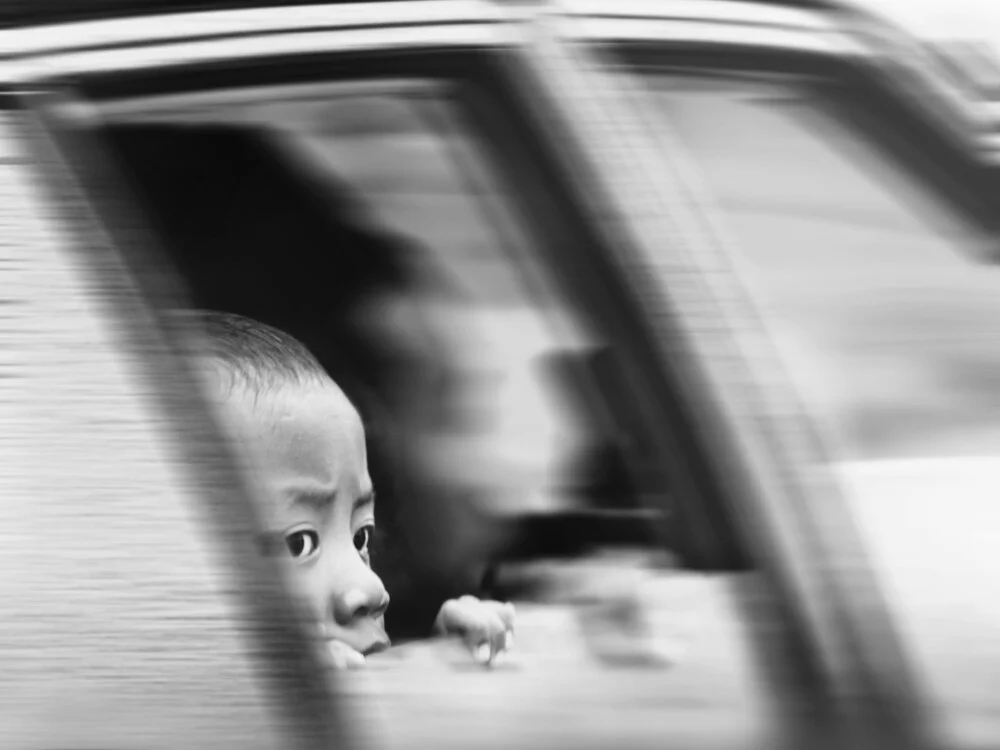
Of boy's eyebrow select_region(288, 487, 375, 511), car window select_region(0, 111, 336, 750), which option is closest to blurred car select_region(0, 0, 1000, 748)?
car window select_region(0, 111, 336, 750)

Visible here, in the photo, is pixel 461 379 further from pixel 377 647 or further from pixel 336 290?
pixel 377 647

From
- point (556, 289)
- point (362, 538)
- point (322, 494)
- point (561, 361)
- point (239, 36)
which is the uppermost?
point (239, 36)

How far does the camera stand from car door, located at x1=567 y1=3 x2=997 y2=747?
1646mm

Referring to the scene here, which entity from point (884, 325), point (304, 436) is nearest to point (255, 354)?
point (304, 436)

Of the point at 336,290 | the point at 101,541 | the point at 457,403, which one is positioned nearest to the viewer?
the point at 101,541

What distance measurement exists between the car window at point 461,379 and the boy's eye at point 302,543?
243 mm

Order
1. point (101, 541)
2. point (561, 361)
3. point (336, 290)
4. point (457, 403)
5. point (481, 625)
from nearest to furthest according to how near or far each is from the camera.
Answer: point (101, 541)
point (481, 625)
point (561, 361)
point (457, 403)
point (336, 290)

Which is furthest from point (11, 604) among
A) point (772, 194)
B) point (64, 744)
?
point (772, 194)

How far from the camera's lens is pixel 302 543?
72.5 inches

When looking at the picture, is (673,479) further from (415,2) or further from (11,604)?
(11,604)

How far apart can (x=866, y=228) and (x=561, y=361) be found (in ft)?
1.33

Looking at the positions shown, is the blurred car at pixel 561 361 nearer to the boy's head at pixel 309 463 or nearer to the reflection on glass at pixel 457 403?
the reflection on glass at pixel 457 403

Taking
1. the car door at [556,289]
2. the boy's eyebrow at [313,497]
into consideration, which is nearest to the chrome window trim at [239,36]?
the car door at [556,289]

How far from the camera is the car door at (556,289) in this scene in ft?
4.88
